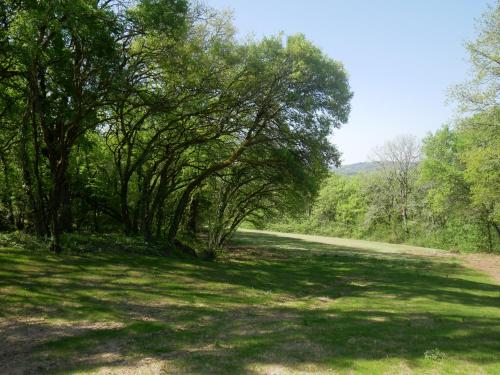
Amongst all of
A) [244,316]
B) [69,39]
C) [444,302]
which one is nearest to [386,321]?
[244,316]

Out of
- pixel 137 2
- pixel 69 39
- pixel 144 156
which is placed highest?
pixel 137 2

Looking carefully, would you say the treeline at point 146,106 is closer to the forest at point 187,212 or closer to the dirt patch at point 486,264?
the forest at point 187,212

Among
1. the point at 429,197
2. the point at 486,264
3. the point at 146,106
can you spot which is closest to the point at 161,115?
the point at 146,106

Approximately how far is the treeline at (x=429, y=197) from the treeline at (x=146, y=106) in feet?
22.0

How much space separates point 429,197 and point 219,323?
162ft

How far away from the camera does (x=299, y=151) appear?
74.5 feet

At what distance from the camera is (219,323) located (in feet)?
36.3

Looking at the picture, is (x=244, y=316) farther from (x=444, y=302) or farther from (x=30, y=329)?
(x=444, y=302)

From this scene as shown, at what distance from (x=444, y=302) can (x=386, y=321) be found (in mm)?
5134

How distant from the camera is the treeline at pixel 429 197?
36.1 metres

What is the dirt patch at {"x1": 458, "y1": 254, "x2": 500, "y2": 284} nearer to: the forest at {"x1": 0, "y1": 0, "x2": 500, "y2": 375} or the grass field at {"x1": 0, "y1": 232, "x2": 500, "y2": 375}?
the forest at {"x1": 0, "y1": 0, "x2": 500, "y2": 375}

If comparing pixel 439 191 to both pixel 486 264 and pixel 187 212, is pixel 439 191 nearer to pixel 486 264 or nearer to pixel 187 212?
pixel 486 264

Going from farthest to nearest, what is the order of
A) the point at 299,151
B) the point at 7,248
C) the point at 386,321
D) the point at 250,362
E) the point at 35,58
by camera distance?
1. the point at 299,151
2. the point at 7,248
3. the point at 35,58
4. the point at 386,321
5. the point at 250,362

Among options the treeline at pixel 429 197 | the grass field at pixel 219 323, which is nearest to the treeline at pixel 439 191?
the treeline at pixel 429 197
